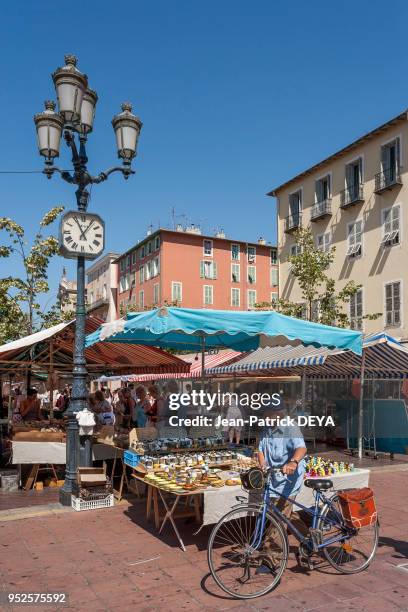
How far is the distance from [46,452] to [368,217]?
71.3 ft

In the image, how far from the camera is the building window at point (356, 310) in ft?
88.0

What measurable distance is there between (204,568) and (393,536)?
7.68 feet

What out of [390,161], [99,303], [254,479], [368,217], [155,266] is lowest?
[254,479]

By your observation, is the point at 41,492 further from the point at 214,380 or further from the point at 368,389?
the point at 214,380

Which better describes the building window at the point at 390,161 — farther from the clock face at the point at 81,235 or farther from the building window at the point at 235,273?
the building window at the point at 235,273

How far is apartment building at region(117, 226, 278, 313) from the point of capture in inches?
2012

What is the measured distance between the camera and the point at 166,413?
39.0ft

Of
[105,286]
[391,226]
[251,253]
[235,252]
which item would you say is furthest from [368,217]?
[105,286]

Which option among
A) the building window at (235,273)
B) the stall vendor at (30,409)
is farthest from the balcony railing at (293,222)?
the stall vendor at (30,409)

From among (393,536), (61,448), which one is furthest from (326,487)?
(61,448)

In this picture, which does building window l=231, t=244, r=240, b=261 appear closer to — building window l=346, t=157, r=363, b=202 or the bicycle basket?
building window l=346, t=157, r=363, b=202

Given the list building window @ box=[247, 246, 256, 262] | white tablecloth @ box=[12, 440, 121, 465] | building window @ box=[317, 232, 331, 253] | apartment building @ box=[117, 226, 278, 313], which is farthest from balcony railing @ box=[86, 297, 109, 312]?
white tablecloth @ box=[12, 440, 121, 465]

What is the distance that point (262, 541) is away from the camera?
4.52 m

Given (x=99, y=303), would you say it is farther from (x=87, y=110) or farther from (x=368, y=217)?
(x=87, y=110)
